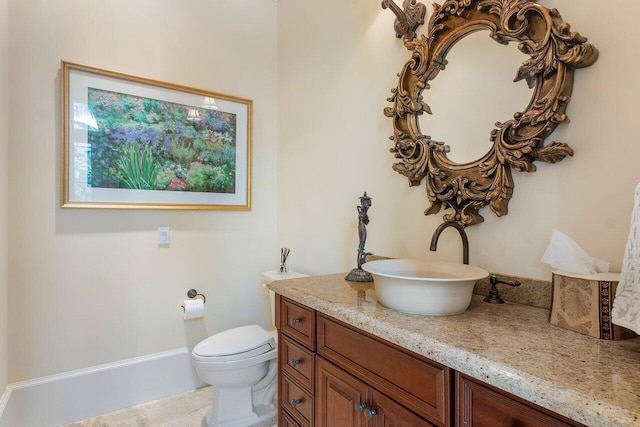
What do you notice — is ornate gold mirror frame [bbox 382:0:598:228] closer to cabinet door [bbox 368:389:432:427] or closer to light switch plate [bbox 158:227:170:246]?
cabinet door [bbox 368:389:432:427]

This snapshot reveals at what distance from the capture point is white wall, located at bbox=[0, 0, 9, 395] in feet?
5.61

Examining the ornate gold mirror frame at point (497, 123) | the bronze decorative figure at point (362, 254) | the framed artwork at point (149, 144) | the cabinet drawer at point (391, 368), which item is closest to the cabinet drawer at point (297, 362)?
the cabinet drawer at point (391, 368)

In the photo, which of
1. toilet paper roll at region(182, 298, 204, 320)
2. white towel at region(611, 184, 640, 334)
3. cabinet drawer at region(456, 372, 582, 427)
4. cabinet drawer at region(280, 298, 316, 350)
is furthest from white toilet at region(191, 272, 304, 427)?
white towel at region(611, 184, 640, 334)

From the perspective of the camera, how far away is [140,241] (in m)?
2.18

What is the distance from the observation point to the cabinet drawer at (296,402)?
1278mm

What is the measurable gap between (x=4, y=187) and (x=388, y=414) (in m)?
2.11

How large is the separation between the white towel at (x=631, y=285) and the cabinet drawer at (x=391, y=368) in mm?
376

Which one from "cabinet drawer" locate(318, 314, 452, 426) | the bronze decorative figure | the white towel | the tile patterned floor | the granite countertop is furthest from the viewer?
the tile patterned floor

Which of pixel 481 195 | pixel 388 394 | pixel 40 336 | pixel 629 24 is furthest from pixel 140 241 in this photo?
pixel 629 24

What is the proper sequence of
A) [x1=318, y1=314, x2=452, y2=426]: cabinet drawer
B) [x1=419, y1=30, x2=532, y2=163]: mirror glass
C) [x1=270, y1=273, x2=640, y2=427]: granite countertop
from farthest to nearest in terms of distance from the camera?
[x1=419, y1=30, x2=532, y2=163]: mirror glass
[x1=318, y1=314, x2=452, y2=426]: cabinet drawer
[x1=270, y1=273, x2=640, y2=427]: granite countertop

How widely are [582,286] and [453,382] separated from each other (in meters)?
0.43

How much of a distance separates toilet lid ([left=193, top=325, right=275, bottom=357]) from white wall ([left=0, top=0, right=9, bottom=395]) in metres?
0.96

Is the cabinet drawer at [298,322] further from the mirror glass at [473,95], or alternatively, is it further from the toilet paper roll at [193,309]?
the toilet paper roll at [193,309]

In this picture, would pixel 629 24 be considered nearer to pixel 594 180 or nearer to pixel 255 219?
pixel 594 180
